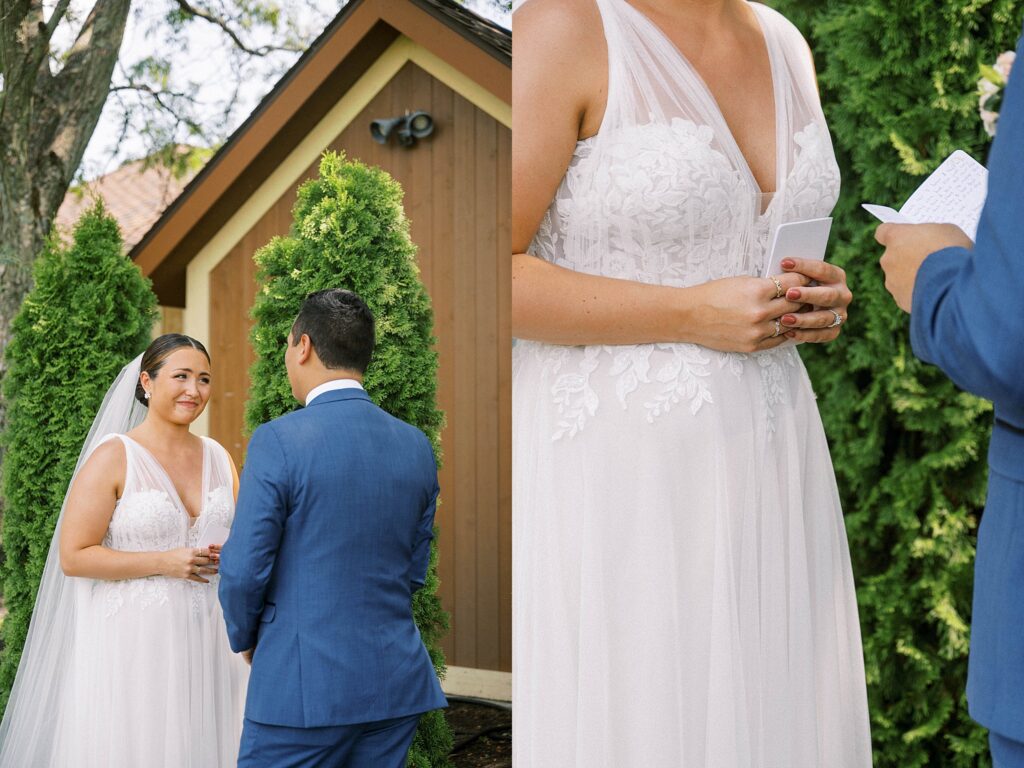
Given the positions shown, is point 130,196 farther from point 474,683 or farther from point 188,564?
point 474,683

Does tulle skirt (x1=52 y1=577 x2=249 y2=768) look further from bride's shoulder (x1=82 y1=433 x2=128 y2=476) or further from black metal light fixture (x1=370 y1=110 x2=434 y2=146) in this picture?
black metal light fixture (x1=370 y1=110 x2=434 y2=146)

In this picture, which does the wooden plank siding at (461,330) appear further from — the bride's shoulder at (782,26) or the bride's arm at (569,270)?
the bride's shoulder at (782,26)

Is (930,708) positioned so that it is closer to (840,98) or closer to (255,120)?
(840,98)

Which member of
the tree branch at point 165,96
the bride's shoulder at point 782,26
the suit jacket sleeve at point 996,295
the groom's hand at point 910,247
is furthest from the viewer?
the tree branch at point 165,96

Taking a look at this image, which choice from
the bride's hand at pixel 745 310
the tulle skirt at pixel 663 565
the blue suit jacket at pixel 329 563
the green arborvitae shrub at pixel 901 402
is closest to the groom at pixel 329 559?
the blue suit jacket at pixel 329 563

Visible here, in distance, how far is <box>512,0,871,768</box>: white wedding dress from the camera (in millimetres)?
1094

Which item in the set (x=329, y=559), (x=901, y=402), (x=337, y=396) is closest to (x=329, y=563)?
(x=329, y=559)

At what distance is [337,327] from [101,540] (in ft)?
1.83

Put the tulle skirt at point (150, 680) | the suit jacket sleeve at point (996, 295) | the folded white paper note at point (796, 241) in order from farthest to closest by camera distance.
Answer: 1. the tulle skirt at point (150, 680)
2. the folded white paper note at point (796, 241)
3. the suit jacket sleeve at point (996, 295)

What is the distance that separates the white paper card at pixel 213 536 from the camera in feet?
4.77

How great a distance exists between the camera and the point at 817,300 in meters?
1.06

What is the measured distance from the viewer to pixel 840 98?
1751 millimetres

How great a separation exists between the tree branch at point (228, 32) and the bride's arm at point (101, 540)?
663 millimetres

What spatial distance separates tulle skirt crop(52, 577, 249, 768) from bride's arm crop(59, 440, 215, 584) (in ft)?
0.07
